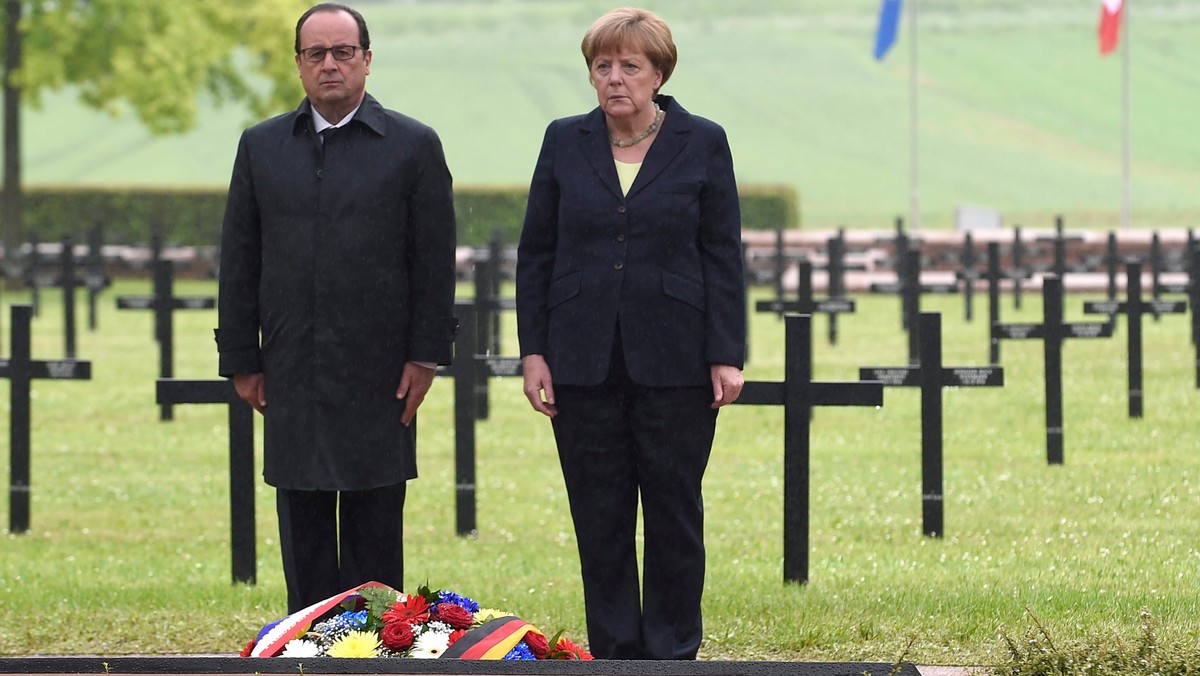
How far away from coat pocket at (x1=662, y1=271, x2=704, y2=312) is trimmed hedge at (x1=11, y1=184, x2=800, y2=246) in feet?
114

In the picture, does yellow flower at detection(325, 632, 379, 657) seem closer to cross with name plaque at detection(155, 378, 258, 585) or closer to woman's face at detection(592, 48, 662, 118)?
woman's face at detection(592, 48, 662, 118)

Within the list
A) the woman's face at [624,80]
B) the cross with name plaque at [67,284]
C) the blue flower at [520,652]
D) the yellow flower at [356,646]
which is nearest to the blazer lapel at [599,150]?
the woman's face at [624,80]

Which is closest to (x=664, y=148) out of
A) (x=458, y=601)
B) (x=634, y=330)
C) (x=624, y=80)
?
(x=624, y=80)

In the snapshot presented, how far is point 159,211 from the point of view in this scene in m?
41.4

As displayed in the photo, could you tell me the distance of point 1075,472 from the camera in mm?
12336

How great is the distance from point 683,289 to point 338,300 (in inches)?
40.6

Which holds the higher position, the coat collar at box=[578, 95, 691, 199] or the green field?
the coat collar at box=[578, 95, 691, 199]

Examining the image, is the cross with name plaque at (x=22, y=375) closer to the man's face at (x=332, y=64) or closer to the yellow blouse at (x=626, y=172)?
the man's face at (x=332, y=64)

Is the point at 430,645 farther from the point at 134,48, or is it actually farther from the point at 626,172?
the point at 134,48

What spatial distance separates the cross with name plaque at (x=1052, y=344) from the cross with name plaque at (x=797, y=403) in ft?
13.8

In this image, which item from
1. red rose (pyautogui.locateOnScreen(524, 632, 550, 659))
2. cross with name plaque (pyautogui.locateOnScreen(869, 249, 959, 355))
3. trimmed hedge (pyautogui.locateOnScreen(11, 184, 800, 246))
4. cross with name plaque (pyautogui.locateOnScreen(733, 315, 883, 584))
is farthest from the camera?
trimmed hedge (pyautogui.locateOnScreen(11, 184, 800, 246))

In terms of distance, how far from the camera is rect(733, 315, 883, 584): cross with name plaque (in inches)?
319

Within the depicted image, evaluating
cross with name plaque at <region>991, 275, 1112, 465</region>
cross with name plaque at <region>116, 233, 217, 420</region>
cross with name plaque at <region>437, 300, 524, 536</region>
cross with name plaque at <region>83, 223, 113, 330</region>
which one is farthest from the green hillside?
cross with name plaque at <region>437, 300, 524, 536</region>

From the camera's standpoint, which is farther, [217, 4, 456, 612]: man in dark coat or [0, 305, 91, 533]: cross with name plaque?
[0, 305, 91, 533]: cross with name plaque
